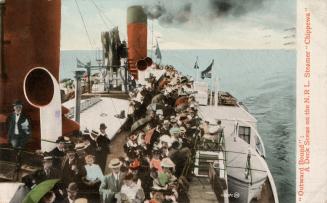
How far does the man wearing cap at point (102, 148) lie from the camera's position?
196 cm

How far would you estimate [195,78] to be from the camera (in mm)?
1930

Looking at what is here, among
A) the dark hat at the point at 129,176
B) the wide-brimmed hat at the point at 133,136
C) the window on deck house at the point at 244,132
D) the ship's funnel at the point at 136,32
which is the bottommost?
the dark hat at the point at 129,176

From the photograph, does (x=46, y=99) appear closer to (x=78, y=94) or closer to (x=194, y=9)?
(x=78, y=94)

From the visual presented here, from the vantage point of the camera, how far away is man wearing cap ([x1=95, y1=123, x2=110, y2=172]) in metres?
1.96

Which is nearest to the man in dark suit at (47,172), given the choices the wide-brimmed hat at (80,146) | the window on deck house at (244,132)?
the wide-brimmed hat at (80,146)

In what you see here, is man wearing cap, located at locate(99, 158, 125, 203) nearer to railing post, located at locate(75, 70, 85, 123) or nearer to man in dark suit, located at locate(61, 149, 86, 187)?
man in dark suit, located at locate(61, 149, 86, 187)

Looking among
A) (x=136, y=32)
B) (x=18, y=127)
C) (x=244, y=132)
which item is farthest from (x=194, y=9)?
(x=18, y=127)

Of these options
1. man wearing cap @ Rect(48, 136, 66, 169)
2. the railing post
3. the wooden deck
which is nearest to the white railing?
the railing post

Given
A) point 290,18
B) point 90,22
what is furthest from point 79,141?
point 290,18

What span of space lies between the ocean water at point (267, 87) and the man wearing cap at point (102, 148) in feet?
1.52

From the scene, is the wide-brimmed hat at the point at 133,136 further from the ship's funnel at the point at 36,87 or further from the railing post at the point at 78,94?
the ship's funnel at the point at 36,87

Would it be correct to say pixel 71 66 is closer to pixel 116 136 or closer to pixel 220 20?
pixel 116 136

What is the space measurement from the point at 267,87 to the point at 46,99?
1055 millimetres

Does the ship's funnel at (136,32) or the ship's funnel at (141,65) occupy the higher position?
the ship's funnel at (136,32)
